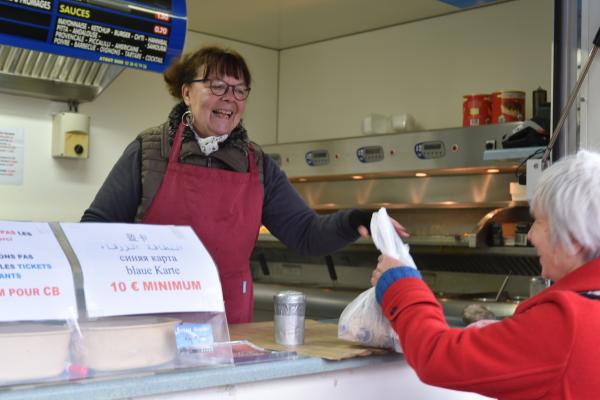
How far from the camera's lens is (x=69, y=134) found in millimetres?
4992

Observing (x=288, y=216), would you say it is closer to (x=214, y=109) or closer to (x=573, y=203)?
(x=214, y=109)

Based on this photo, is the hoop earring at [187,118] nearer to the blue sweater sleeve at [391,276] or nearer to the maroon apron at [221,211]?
the maroon apron at [221,211]

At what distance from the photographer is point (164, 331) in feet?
4.97

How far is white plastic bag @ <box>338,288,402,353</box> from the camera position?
1.89 m

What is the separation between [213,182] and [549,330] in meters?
1.44

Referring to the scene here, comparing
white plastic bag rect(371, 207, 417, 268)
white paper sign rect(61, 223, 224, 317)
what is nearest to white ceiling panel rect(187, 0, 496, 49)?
white plastic bag rect(371, 207, 417, 268)

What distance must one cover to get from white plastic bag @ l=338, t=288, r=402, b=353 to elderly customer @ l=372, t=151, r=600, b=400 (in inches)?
10.9

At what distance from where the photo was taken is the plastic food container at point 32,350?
1.34 metres

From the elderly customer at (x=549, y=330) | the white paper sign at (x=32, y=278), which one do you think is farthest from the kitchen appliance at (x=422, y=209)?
the white paper sign at (x=32, y=278)

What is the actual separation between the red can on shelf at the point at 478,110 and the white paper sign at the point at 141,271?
336 centimetres

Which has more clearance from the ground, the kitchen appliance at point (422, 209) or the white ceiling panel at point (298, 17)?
the white ceiling panel at point (298, 17)

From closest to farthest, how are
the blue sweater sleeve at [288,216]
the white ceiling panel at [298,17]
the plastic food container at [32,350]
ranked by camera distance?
the plastic food container at [32,350] < the blue sweater sleeve at [288,216] < the white ceiling panel at [298,17]

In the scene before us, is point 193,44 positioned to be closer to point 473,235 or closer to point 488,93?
point 488,93

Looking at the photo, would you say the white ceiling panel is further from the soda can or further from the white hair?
the white hair
